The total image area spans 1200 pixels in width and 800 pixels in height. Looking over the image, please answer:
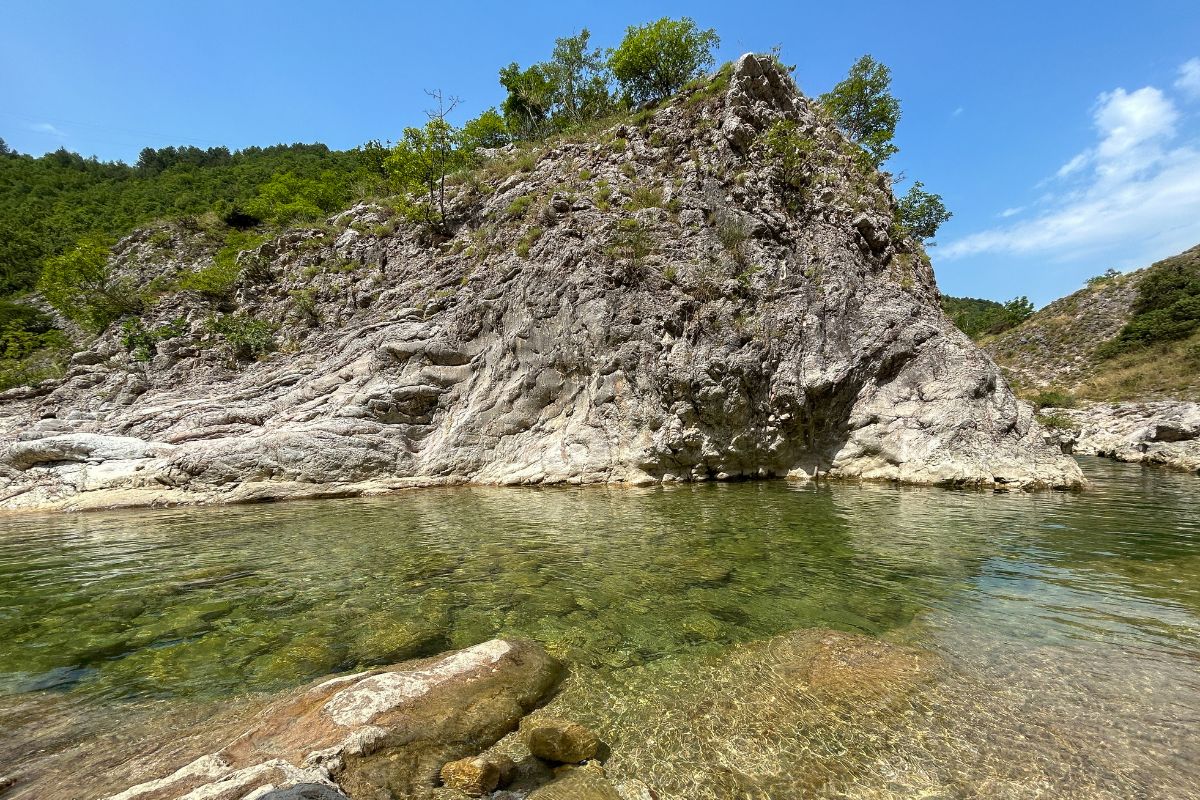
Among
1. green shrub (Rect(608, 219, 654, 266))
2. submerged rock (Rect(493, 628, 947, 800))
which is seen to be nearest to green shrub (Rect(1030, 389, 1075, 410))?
green shrub (Rect(608, 219, 654, 266))

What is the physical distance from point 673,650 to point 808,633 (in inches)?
79.1

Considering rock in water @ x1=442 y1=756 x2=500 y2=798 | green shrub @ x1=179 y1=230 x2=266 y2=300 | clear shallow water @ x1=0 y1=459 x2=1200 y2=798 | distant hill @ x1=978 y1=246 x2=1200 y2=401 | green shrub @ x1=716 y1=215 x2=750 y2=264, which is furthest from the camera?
distant hill @ x1=978 y1=246 x2=1200 y2=401

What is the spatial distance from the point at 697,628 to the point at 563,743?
10.5ft

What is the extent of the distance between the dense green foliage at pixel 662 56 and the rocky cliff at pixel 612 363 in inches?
380

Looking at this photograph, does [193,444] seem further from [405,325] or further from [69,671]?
[69,671]

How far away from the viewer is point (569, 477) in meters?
23.0

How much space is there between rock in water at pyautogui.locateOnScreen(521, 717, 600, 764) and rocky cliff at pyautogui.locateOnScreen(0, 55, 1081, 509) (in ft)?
60.2

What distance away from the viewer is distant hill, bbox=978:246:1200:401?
48.5 metres

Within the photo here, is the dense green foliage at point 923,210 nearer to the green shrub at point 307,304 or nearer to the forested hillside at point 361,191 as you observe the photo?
the forested hillside at point 361,191

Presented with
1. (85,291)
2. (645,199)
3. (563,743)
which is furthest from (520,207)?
(85,291)

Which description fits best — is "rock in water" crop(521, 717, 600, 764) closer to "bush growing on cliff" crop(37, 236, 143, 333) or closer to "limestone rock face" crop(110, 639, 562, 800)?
"limestone rock face" crop(110, 639, 562, 800)

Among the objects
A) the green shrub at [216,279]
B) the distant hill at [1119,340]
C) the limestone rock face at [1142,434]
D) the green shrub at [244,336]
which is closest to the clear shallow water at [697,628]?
the green shrub at [244,336]

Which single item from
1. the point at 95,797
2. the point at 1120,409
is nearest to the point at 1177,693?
the point at 95,797

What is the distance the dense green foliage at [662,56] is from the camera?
132 feet
